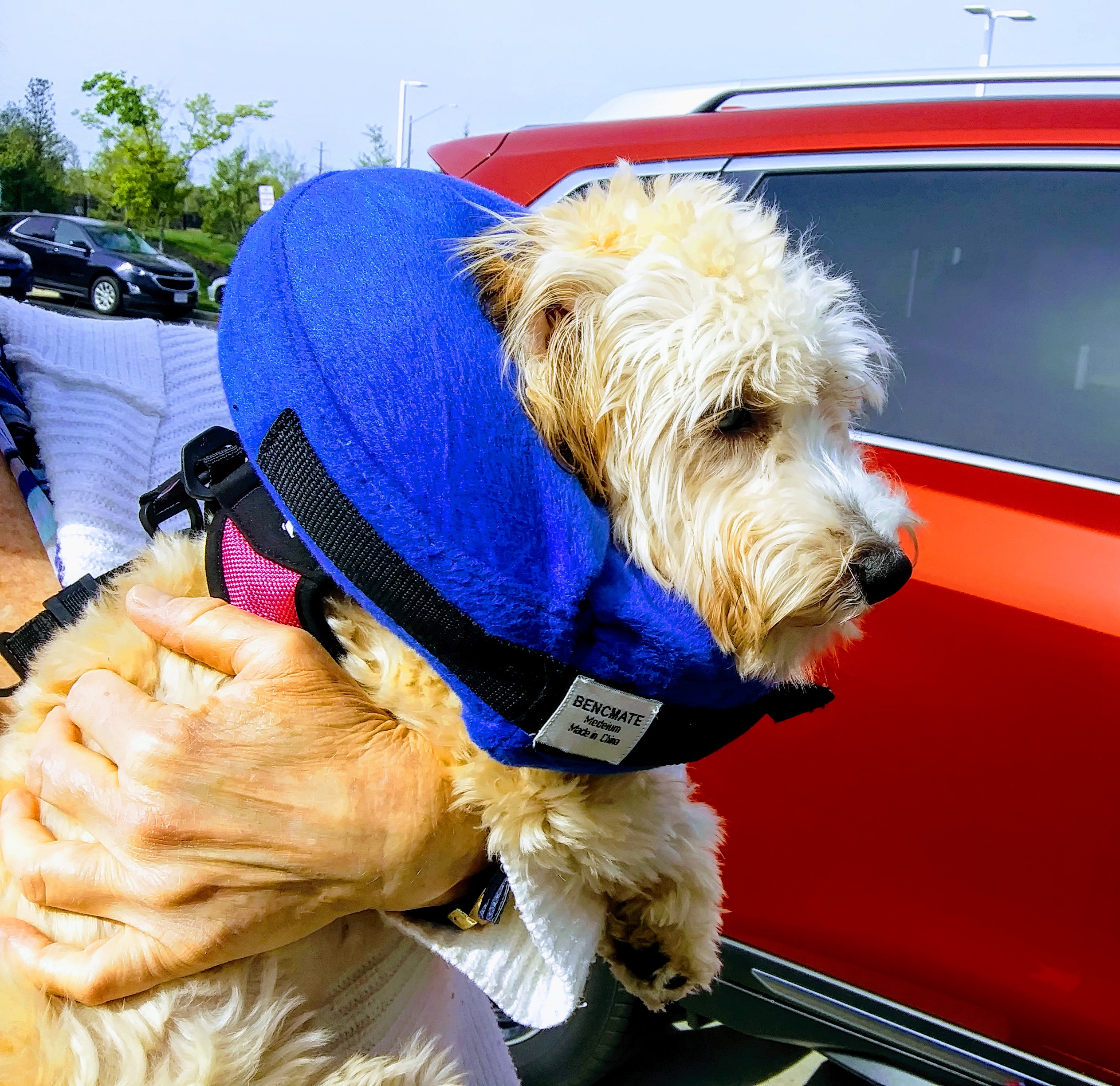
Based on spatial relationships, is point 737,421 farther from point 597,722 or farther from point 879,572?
point 597,722

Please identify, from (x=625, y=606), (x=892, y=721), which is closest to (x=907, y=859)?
(x=892, y=721)

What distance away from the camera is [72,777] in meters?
1.13

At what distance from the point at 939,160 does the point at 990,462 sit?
0.76 m

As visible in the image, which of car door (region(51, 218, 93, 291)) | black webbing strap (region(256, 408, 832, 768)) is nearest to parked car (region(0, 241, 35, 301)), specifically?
car door (region(51, 218, 93, 291))

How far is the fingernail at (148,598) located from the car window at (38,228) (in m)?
26.3

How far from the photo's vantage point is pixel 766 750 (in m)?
2.40

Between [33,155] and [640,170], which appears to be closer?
[640,170]

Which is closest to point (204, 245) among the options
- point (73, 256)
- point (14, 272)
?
point (73, 256)

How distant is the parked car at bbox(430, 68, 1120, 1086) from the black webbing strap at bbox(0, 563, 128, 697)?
156 cm

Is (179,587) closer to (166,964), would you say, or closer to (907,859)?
(166,964)

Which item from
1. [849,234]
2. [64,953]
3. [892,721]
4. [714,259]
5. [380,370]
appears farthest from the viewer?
[849,234]

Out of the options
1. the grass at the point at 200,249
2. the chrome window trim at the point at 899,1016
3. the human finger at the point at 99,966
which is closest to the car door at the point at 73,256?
the grass at the point at 200,249

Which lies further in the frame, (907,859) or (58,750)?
(907,859)

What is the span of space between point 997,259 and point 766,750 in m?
1.27
